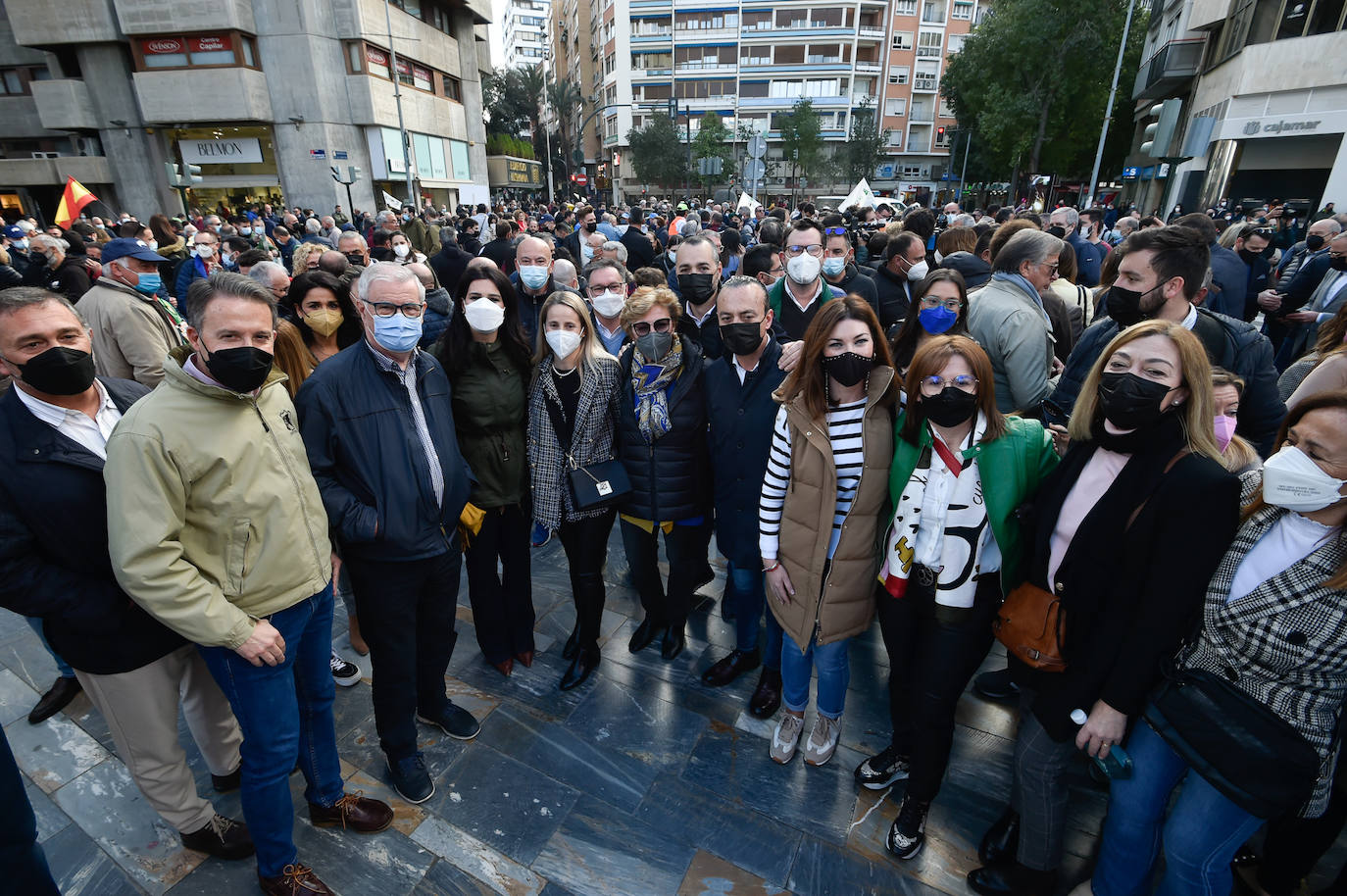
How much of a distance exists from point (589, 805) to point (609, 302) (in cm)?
274

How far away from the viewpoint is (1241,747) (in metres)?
1.77

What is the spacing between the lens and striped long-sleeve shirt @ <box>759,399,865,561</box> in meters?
2.60

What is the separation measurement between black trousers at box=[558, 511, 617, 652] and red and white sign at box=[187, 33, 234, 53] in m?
31.3

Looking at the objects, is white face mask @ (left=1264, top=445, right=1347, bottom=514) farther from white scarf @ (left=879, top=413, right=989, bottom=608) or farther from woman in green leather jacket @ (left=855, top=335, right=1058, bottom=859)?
white scarf @ (left=879, top=413, right=989, bottom=608)

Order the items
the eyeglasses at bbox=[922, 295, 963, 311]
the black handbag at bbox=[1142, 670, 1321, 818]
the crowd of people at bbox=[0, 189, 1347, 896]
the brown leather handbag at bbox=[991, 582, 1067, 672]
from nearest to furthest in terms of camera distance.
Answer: the black handbag at bbox=[1142, 670, 1321, 818], the crowd of people at bbox=[0, 189, 1347, 896], the brown leather handbag at bbox=[991, 582, 1067, 672], the eyeglasses at bbox=[922, 295, 963, 311]

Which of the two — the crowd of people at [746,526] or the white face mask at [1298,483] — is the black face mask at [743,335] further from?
the white face mask at [1298,483]

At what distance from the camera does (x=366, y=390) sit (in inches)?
99.0

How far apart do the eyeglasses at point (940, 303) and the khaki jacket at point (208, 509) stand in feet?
10.6

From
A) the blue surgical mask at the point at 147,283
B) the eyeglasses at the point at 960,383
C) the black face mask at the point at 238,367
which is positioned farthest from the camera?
the blue surgical mask at the point at 147,283

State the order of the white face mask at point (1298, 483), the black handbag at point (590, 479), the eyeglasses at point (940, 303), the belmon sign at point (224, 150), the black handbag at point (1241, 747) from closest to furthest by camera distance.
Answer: the white face mask at point (1298, 483) → the black handbag at point (1241, 747) → the black handbag at point (590, 479) → the eyeglasses at point (940, 303) → the belmon sign at point (224, 150)

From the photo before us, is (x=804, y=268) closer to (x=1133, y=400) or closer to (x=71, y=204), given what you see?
(x=1133, y=400)

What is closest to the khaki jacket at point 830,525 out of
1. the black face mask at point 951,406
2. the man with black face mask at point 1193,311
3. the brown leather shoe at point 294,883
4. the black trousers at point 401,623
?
the black face mask at point 951,406

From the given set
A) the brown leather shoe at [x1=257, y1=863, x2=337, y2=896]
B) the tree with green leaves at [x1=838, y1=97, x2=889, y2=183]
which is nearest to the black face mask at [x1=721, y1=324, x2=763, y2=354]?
the brown leather shoe at [x1=257, y1=863, x2=337, y2=896]

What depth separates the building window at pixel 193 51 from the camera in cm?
2428
